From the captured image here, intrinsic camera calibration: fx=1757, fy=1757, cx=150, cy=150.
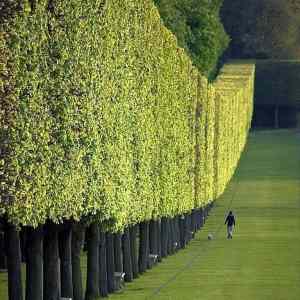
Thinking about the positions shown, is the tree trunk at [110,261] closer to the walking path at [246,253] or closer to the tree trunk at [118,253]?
the walking path at [246,253]

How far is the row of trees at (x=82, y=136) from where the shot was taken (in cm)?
3356

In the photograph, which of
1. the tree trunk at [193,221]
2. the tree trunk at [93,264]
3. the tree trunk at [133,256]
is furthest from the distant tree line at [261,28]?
the tree trunk at [93,264]

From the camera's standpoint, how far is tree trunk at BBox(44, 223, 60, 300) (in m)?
37.7

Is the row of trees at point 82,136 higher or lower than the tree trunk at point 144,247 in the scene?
higher

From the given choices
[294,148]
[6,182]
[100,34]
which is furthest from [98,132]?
[294,148]

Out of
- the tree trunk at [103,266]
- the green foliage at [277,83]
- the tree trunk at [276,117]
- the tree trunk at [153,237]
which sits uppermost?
the green foliage at [277,83]

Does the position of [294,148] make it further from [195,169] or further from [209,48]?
[195,169]

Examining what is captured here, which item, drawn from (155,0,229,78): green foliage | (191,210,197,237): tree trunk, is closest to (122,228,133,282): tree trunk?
(191,210,197,237): tree trunk

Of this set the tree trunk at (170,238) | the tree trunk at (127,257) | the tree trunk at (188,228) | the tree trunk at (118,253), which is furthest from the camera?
the tree trunk at (188,228)

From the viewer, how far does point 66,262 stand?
39.8 m

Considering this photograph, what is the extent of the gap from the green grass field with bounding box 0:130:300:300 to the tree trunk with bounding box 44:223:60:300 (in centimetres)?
439

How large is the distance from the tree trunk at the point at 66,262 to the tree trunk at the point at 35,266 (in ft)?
7.00

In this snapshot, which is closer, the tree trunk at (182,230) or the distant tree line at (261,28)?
the tree trunk at (182,230)

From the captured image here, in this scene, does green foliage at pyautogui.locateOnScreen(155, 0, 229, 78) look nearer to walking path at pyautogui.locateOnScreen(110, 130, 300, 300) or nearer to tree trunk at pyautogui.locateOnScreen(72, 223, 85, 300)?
walking path at pyautogui.locateOnScreen(110, 130, 300, 300)
